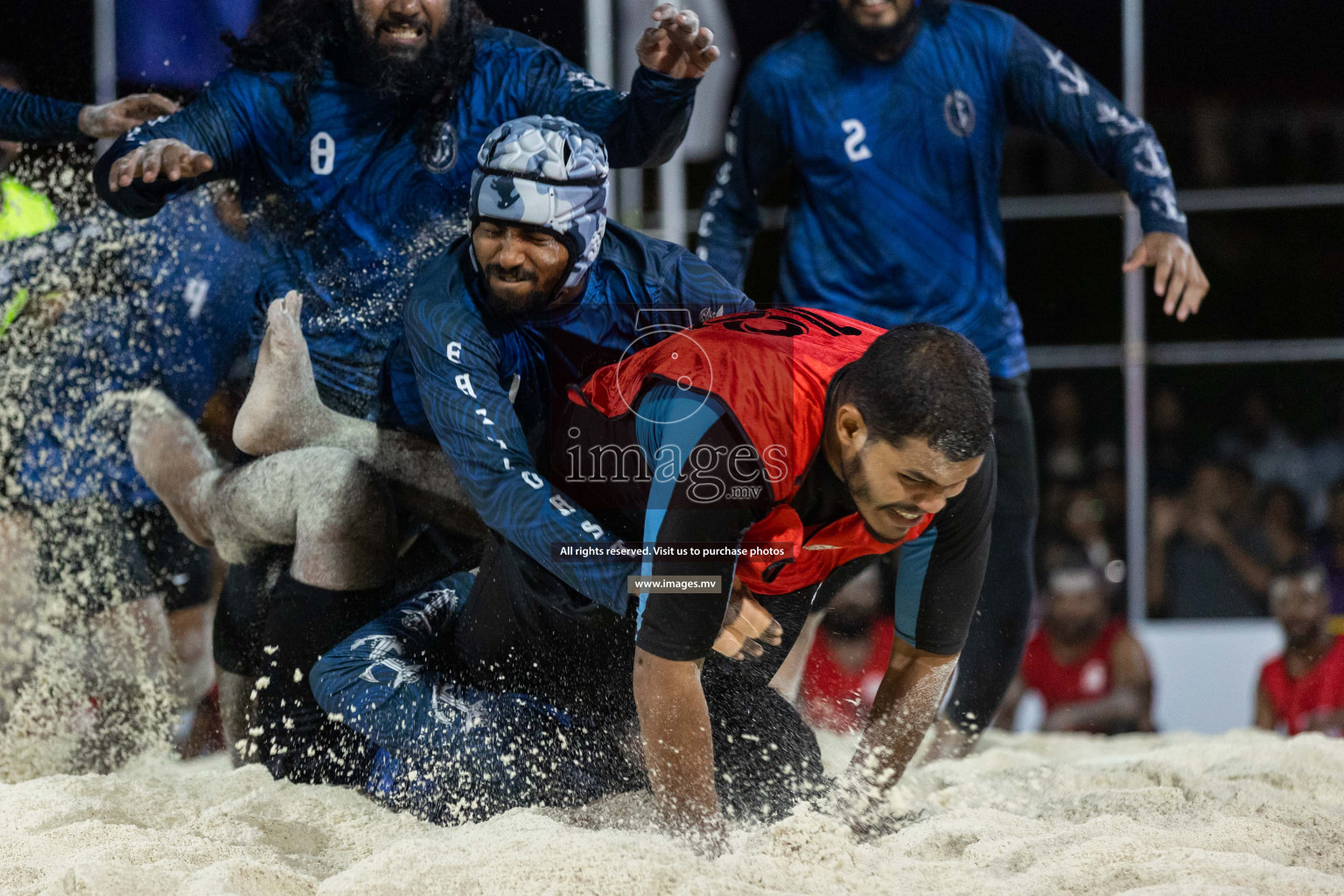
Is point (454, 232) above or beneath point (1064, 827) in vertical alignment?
above

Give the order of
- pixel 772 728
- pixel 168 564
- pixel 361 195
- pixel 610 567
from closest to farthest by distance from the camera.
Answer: pixel 610 567, pixel 772 728, pixel 361 195, pixel 168 564

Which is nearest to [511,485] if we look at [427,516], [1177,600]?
[427,516]

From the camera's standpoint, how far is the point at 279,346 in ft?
8.75

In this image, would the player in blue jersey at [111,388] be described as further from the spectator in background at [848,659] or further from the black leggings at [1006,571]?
the black leggings at [1006,571]

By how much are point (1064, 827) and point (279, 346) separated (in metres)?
1.92

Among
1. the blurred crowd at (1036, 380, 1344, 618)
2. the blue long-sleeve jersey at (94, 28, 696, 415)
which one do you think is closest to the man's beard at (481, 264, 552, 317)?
the blue long-sleeve jersey at (94, 28, 696, 415)

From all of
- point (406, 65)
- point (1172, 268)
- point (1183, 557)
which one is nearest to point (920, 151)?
point (1172, 268)

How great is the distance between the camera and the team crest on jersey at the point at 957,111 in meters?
2.74

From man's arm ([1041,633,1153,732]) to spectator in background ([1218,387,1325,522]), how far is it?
0.90 meters

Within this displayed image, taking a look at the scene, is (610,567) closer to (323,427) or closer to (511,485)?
(511,485)

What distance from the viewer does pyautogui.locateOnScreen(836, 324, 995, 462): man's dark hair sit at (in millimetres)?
1888

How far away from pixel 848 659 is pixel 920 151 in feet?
4.87

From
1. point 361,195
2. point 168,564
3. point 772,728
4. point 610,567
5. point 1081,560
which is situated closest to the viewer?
point 610,567

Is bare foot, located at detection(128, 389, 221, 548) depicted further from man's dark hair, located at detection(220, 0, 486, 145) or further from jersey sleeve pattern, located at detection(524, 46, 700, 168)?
jersey sleeve pattern, located at detection(524, 46, 700, 168)
